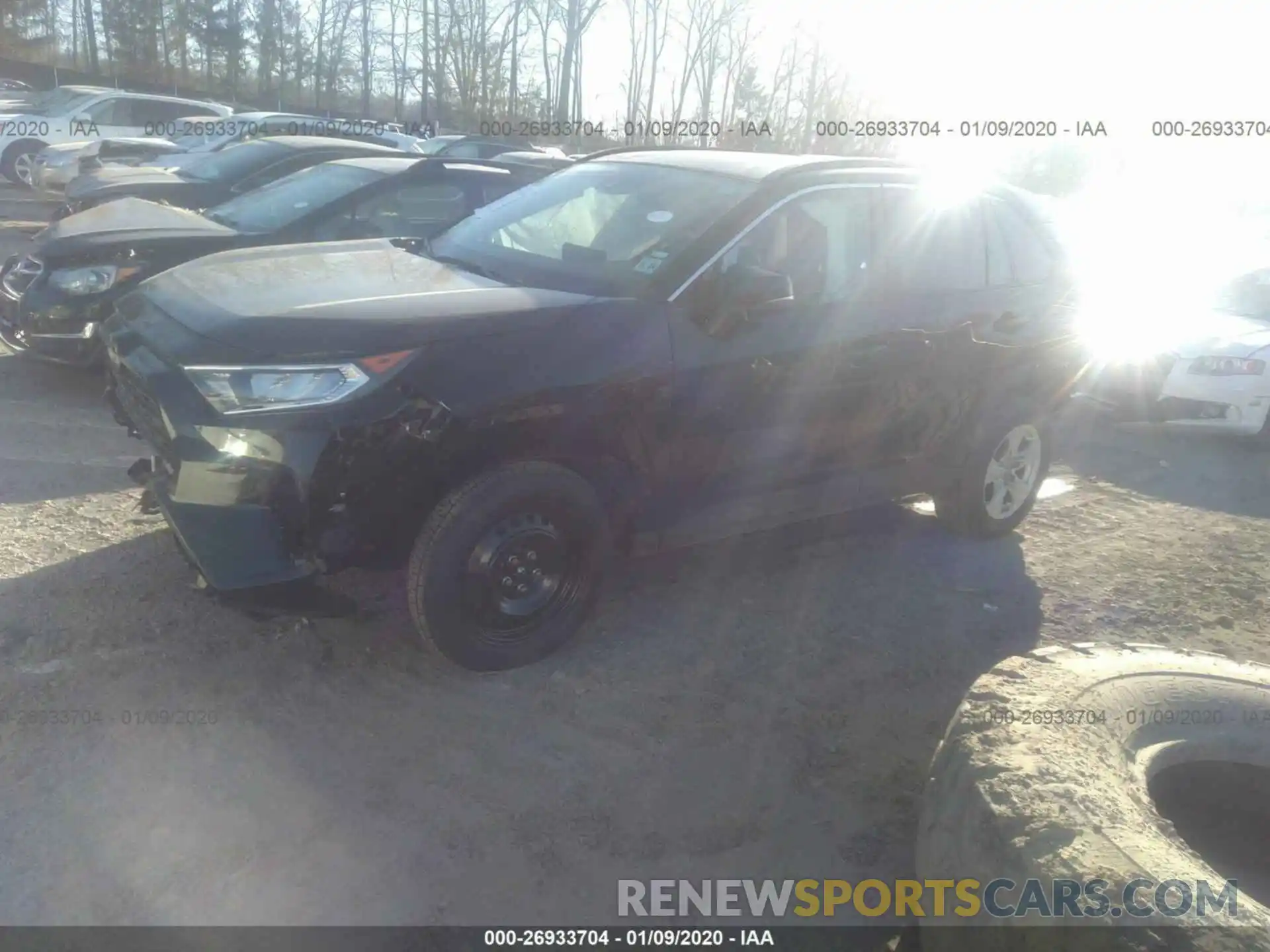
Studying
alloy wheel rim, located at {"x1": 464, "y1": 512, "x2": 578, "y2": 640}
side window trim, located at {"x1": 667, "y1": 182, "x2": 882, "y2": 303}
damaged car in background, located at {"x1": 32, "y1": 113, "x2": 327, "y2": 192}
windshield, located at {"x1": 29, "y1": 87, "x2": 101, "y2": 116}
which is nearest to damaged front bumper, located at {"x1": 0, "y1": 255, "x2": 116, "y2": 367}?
alloy wheel rim, located at {"x1": 464, "y1": 512, "x2": 578, "y2": 640}

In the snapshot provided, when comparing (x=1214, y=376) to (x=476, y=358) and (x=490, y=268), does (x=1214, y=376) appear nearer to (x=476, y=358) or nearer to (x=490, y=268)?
(x=490, y=268)

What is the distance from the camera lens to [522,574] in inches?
142

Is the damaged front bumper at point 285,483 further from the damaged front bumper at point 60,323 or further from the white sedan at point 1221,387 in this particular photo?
the white sedan at point 1221,387

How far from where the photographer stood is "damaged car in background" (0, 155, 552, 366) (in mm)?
5988

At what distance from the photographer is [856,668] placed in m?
4.04

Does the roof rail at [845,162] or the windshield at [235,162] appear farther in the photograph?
the windshield at [235,162]

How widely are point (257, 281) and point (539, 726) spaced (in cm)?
189

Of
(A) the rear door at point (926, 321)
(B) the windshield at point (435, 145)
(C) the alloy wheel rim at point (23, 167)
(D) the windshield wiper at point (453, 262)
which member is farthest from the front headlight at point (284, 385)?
(C) the alloy wheel rim at point (23, 167)

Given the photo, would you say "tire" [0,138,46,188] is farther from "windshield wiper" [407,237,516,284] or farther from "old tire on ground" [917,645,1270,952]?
"old tire on ground" [917,645,1270,952]

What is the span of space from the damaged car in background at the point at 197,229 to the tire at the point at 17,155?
12.7 metres

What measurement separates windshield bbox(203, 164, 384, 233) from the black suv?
2.55 m

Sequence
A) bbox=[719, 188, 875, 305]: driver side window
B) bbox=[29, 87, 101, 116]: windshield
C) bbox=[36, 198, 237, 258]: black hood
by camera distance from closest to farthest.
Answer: bbox=[719, 188, 875, 305]: driver side window, bbox=[36, 198, 237, 258]: black hood, bbox=[29, 87, 101, 116]: windshield

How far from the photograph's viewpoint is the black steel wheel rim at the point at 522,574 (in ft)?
11.3

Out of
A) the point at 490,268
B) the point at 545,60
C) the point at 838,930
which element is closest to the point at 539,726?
the point at 838,930
